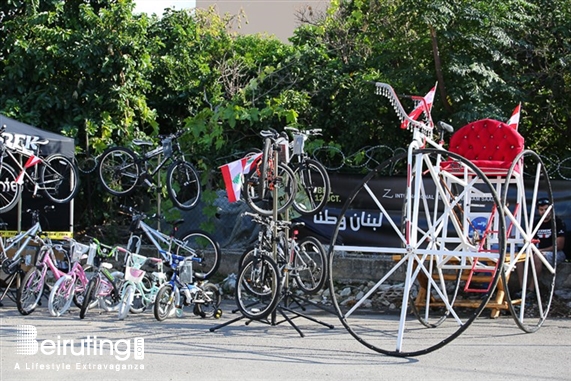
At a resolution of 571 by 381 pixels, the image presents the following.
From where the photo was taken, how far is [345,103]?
16578 mm

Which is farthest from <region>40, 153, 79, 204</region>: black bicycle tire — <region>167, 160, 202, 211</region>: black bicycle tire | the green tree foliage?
<region>167, 160, 202, 211</region>: black bicycle tire

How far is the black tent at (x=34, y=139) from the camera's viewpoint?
12.9m

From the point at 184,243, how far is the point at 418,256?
356 cm

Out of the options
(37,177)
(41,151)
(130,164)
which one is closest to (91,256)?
(130,164)

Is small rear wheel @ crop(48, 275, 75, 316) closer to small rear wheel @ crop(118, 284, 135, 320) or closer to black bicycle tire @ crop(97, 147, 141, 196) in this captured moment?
small rear wheel @ crop(118, 284, 135, 320)

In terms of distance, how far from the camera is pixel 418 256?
11.0 m

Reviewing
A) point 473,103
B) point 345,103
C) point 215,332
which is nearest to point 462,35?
point 473,103

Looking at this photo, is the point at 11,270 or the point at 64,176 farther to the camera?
A: the point at 64,176

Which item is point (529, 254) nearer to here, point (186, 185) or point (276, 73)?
point (186, 185)

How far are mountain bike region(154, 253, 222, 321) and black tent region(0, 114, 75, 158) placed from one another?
3.65 meters

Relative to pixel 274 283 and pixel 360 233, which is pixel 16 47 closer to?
pixel 360 233

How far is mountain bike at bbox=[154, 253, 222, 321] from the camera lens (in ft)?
35.0

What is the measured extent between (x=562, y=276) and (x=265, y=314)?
495 cm

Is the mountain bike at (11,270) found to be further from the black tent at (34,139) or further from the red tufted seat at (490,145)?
the red tufted seat at (490,145)
